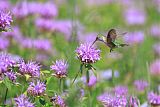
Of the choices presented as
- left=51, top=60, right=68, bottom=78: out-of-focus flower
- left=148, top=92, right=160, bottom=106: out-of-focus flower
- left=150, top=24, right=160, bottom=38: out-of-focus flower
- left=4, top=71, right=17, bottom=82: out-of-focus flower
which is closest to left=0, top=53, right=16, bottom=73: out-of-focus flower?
left=4, top=71, right=17, bottom=82: out-of-focus flower

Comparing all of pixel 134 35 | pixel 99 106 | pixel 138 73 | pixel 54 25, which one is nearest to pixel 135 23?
pixel 134 35

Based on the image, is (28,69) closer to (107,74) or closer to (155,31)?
(107,74)

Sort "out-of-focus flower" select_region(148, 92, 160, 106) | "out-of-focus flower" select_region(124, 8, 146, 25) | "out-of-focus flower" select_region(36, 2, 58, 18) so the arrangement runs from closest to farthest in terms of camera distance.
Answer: "out-of-focus flower" select_region(148, 92, 160, 106) → "out-of-focus flower" select_region(36, 2, 58, 18) → "out-of-focus flower" select_region(124, 8, 146, 25)

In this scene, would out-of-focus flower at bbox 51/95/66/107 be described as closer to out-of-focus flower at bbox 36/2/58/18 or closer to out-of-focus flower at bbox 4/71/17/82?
out-of-focus flower at bbox 4/71/17/82

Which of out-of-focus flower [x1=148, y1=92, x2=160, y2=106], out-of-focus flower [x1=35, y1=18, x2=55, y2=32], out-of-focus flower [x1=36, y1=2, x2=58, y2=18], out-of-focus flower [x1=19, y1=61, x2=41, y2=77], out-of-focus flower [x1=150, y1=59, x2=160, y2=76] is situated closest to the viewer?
out-of-focus flower [x1=19, y1=61, x2=41, y2=77]

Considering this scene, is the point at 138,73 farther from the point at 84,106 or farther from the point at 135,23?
the point at 135,23

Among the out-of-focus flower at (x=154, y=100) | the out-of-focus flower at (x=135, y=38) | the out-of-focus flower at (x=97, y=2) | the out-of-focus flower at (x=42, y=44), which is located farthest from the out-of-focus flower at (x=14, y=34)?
the out-of-focus flower at (x=97, y=2)

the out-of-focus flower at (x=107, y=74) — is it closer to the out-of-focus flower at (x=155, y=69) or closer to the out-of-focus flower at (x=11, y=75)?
the out-of-focus flower at (x=155, y=69)
